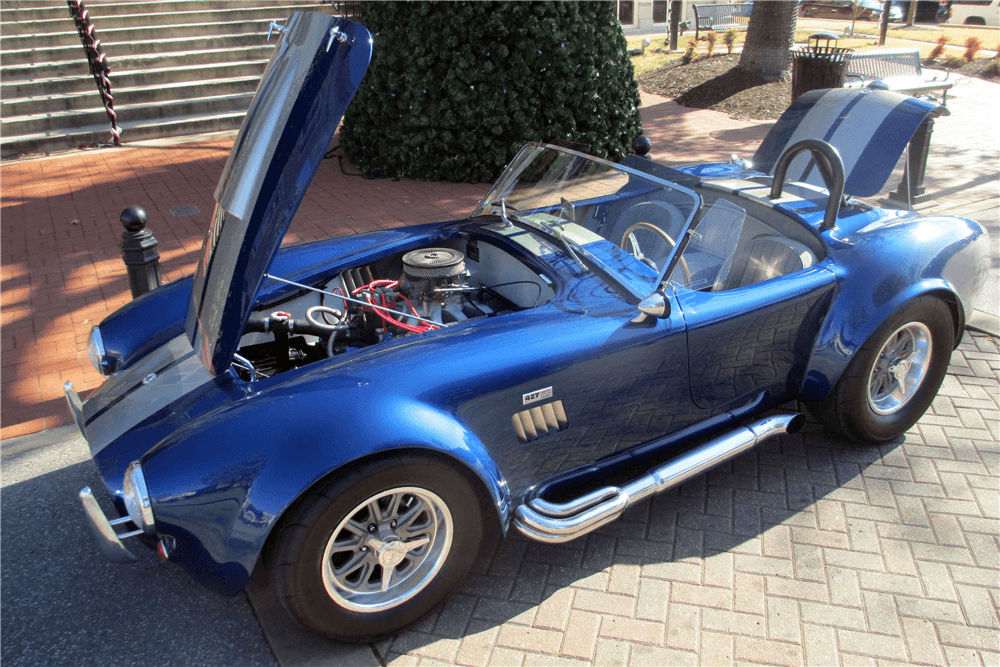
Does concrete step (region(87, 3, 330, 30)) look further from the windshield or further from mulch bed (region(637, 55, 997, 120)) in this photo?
the windshield

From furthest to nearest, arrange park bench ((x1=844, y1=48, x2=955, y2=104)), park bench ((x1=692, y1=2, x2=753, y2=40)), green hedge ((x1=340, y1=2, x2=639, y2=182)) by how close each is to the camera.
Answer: park bench ((x1=692, y1=2, x2=753, y2=40))
park bench ((x1=844, y1=48, x2=955, y2=104))
green hedge ((x1=340, y1=2, x2=639, y2=182))

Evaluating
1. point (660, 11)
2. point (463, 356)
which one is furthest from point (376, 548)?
point (660, 11)

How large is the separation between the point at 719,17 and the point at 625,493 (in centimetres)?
1901

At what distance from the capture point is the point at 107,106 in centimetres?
936

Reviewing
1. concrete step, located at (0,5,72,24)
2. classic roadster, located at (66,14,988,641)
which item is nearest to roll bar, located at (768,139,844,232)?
classic roadster, located at (66,14,988,641)

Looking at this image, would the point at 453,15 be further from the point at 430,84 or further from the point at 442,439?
the point at 442,439

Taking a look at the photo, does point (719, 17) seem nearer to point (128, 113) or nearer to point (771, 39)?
point (771, 39)

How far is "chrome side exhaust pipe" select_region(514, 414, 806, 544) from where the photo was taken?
2527 millimetres

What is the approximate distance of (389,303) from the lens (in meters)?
3.15

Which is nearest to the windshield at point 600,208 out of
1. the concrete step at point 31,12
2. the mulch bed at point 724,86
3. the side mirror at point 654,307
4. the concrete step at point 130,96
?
the side mirror at point 654,307

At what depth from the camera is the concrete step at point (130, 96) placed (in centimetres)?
936

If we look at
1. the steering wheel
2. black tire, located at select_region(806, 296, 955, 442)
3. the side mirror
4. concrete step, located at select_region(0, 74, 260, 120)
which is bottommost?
black tire, located at select_region(806, 296, 955, 442)

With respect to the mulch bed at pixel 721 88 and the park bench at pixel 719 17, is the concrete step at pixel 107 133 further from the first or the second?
the park bench at pixel 719 17

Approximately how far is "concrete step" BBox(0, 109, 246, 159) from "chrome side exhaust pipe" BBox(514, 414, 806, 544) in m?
8.30
